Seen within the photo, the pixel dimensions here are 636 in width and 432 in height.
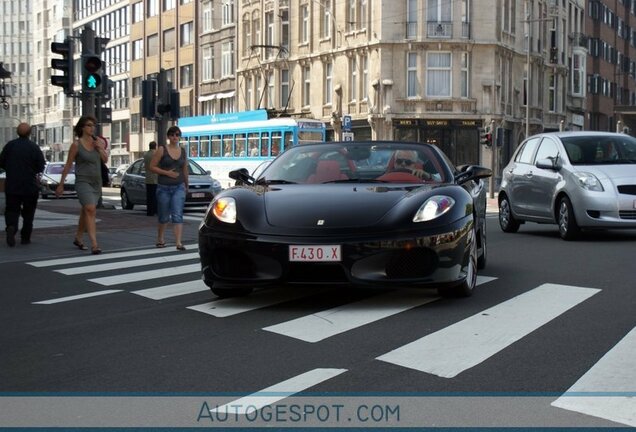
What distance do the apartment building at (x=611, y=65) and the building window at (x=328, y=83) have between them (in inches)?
811

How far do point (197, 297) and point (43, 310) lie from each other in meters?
1.23

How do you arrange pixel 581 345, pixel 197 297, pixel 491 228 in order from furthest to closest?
pixel 491 228, pixel 197 297, pixel 581 345

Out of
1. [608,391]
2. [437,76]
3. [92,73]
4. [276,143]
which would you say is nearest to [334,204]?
[608,391]

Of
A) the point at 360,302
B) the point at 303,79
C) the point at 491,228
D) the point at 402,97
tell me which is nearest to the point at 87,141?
the point at 360,302

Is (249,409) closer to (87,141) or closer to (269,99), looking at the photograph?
(87,141)

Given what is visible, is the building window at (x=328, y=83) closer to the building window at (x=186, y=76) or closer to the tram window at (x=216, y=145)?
the tram window at (x=216, y=145)

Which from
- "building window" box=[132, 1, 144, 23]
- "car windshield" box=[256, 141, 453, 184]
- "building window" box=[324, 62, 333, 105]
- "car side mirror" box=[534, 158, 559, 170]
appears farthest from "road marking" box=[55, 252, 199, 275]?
"building window" box=[132, 1, 144, 23]

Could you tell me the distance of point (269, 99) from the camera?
55969 millimetres

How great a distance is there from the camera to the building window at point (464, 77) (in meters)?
46.4

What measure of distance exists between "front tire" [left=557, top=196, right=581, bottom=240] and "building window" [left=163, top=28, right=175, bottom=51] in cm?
5892

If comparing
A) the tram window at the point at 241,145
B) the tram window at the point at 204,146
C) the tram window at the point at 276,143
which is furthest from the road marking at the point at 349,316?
the tram window at the point at 204,146

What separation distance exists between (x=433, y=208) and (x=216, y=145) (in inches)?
1291

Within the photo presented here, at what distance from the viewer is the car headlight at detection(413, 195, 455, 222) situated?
7.04m

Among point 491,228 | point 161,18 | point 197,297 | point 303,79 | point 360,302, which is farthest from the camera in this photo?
point 161,18
